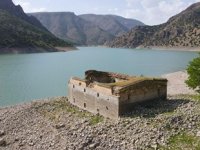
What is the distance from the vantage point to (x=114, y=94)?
3591cm

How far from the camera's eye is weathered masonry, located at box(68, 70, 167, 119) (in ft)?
117

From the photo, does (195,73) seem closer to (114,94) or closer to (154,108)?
(154,108)

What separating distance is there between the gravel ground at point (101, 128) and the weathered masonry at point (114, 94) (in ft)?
2.93

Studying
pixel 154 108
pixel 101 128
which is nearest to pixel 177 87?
pixel 154 108

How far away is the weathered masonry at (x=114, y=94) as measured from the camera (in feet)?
117

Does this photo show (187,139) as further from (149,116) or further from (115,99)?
(115,99)

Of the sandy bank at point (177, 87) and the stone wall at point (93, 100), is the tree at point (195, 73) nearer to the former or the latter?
the stone wall at point (93, 100)

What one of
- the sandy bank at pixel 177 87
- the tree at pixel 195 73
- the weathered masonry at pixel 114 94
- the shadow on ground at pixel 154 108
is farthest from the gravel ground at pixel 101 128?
the sandy bank at pixel 177 87

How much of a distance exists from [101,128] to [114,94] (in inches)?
190

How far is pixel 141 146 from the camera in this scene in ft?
91.7

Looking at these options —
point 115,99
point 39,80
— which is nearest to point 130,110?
point 115,99

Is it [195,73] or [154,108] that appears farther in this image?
A: [195,73]

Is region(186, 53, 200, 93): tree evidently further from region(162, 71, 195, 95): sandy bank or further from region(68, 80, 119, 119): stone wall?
region(162, 71, 195, 95): sandy bank

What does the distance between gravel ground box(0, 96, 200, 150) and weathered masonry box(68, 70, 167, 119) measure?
2.93ft
